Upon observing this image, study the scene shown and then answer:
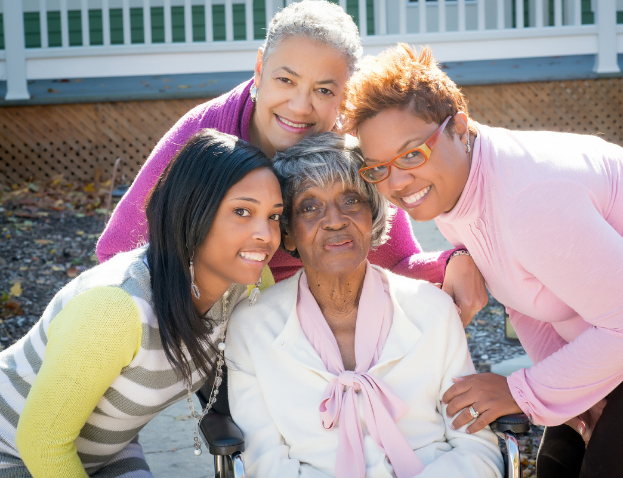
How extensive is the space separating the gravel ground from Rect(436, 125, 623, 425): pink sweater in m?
1.45

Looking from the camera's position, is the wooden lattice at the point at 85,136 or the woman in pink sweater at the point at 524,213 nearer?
the woman in pink sweater at the point at 524,213

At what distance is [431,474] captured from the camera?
2336 mm

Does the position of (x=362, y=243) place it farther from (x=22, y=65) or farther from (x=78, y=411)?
(x=22, y=65)

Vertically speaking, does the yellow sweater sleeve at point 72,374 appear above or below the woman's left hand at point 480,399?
above

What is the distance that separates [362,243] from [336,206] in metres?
0.18

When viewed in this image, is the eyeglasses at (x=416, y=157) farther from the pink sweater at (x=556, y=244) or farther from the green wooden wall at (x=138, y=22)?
the green wooden wall at (x=138, y=22)

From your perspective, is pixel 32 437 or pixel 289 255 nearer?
pixel 32 437

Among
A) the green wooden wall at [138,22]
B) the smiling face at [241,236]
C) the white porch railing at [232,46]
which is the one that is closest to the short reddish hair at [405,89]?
the smiling face at [241,236]

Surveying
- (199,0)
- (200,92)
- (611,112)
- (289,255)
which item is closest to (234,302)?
(289,255)

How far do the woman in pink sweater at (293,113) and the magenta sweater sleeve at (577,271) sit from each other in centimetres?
52

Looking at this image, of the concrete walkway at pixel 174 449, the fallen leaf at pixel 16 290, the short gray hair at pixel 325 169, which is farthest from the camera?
the fallen leaf at pixel 16 290

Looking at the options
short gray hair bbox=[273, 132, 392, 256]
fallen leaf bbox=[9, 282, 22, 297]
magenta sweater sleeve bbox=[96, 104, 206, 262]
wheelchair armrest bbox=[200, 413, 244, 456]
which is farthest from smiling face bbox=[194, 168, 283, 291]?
fallen leaf bbox=[9, 282, 22, 297]

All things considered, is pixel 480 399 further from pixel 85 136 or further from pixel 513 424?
pixel 85 136

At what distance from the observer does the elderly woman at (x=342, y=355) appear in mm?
2430
